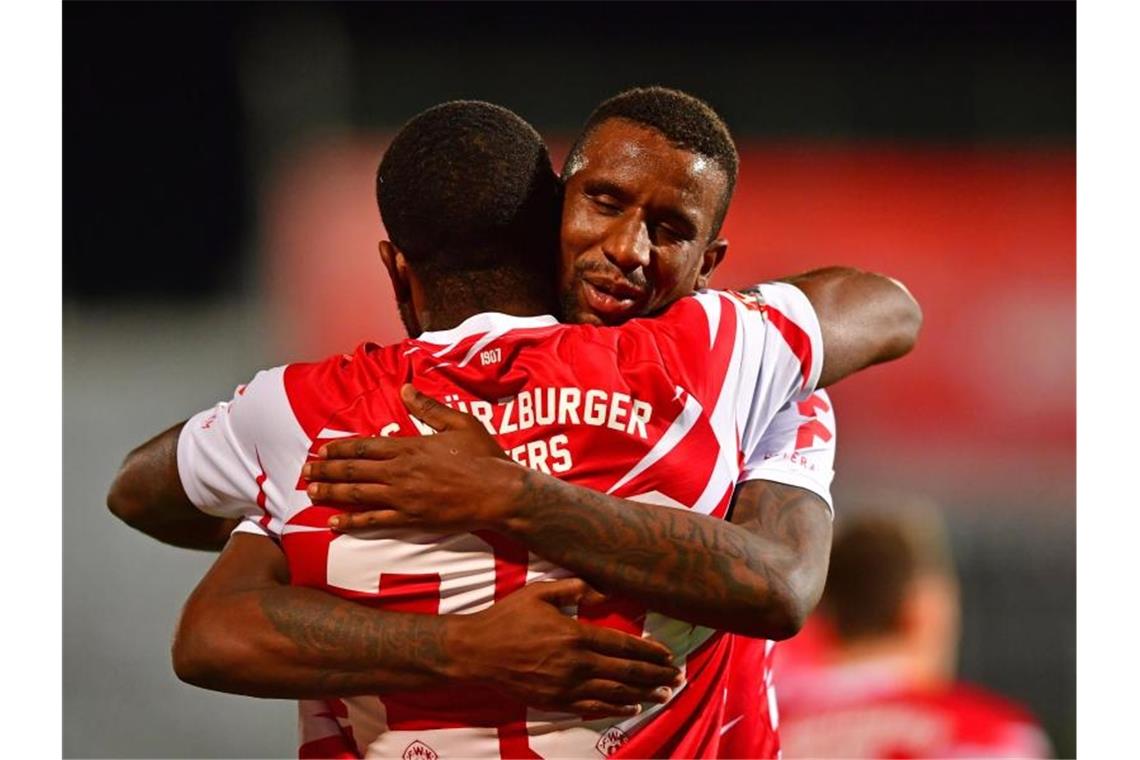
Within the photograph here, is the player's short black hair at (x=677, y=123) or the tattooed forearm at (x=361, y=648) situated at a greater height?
the player's short black hair at (x=677, y=123)

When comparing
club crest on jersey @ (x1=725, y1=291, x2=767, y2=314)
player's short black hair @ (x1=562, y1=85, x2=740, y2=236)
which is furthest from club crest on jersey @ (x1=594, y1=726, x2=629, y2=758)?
player's short black hair @ (x1=562, y1=85, x2=740, y2=236)

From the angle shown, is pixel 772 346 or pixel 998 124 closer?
pixel 772 346

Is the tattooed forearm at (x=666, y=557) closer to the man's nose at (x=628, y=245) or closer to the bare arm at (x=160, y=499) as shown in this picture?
the man's nose at (x=628, y=245)

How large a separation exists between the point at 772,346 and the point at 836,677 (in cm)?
317

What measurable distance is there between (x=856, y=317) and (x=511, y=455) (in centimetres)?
69

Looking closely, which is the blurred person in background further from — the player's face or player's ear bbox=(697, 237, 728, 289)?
the player's face

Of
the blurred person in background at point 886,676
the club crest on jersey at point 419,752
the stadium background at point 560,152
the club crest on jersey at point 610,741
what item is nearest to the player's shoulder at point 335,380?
the club crest on jersey at point 419,752

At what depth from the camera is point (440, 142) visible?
1923 millimetres

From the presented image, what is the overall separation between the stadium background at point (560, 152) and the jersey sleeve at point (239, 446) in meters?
3.57

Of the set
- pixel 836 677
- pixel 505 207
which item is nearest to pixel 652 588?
pixel 505 207

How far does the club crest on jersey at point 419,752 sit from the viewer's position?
179cm

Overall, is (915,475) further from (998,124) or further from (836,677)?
(998,124)

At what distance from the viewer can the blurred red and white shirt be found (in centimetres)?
466

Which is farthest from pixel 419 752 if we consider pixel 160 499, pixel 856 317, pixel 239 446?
pixel 856 317
